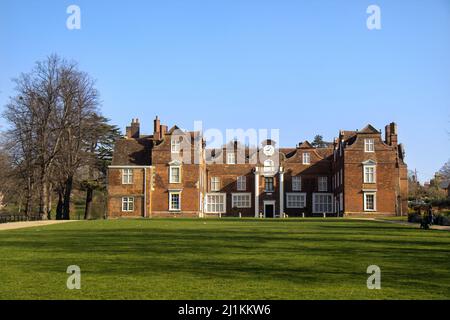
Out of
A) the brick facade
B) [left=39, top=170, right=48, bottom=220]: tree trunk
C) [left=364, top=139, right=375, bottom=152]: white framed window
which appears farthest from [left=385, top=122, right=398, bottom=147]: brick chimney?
[left=39, top=170, right=48, bottom=220]: tree trunk

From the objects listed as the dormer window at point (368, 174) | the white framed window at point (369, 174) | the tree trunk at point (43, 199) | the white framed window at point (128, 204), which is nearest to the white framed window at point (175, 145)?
the white framed window at point (128, 204)

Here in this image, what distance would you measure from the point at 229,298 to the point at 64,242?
516 inches

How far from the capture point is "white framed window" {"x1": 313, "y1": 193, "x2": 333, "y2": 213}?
229 feet

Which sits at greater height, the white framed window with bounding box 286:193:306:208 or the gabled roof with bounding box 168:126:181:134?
the gabled roof with bounding box 168:126:181:134

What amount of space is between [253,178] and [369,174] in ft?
47.9

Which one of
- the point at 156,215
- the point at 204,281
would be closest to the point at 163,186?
the point at 156,215

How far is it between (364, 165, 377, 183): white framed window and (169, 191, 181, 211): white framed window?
19.1 metres

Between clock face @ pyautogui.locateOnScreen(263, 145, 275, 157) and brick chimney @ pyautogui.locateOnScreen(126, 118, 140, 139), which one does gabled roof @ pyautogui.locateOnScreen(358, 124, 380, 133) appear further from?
brick chimney @ pyautogui.locateOnScreen(126, 118, 140, 139)
